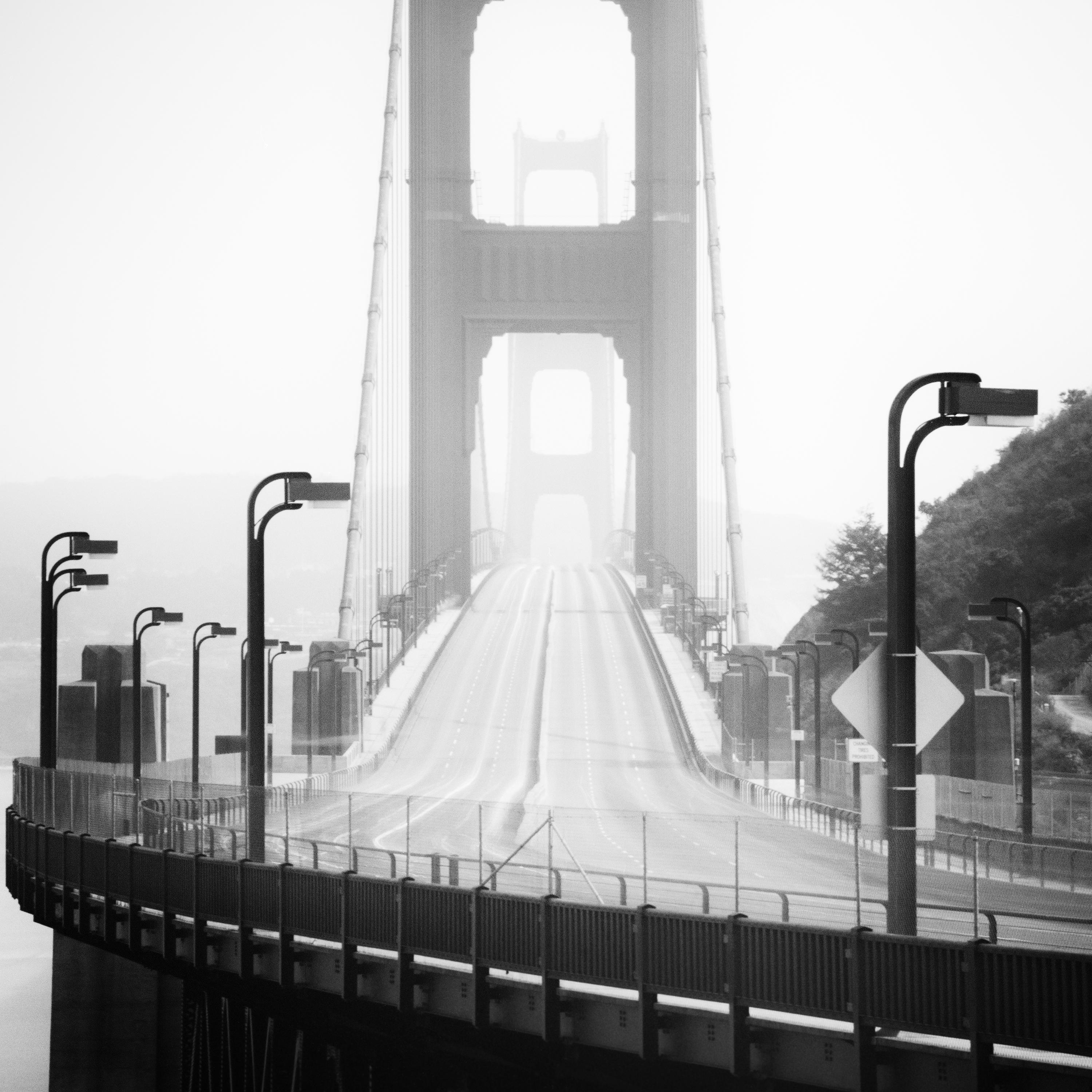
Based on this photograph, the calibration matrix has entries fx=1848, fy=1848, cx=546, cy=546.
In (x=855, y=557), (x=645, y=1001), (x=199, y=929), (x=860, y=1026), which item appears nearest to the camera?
(x=860, y=1026)

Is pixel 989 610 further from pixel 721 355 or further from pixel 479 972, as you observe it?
pixel 721 355

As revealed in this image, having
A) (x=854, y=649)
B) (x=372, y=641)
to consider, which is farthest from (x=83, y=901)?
(x=372, y=641)

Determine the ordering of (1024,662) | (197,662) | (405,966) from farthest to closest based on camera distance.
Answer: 1. (197,662)
2. (1024,662)
3. (405,966)

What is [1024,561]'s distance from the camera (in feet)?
290

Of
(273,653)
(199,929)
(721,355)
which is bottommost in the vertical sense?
(199,929)

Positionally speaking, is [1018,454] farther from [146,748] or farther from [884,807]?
[884,807]

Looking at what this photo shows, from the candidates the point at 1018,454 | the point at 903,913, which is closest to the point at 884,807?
the point at 903,913

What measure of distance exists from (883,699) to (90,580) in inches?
698

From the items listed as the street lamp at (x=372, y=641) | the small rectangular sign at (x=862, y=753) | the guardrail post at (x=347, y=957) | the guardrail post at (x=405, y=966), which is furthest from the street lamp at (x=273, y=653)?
the small rectangular sign at (x=862, y=753)

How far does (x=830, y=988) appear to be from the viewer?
14766 mm

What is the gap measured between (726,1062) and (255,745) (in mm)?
8332

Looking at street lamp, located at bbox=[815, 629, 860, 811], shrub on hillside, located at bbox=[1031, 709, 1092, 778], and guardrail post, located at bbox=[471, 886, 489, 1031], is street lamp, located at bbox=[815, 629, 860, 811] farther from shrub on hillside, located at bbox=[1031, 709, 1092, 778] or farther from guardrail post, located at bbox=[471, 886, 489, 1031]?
shrub on hillside, located at bbox=[1031, 709, 1092, 778]

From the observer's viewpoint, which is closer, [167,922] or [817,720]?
[167,922]

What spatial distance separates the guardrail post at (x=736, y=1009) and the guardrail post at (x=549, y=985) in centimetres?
183
